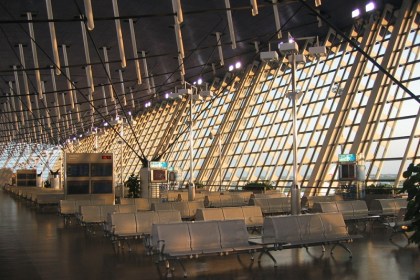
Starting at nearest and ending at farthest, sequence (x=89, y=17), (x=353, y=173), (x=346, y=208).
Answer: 1. (x=346, y=208)
2. (x=89, y=17)
3. (x=353, y=173)

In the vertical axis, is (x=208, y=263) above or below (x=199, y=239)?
below

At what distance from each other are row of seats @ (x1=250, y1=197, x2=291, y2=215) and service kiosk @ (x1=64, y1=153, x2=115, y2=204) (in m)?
8.41

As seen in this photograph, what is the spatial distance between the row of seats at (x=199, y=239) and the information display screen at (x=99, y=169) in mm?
16417

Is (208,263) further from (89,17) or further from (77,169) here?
(77,169)

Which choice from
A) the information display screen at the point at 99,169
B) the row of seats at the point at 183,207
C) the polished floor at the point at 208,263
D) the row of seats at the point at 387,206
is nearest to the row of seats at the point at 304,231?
the polished floor at the point at 208,263

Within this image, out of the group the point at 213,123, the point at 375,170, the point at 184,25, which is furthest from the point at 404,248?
the point at 213,123

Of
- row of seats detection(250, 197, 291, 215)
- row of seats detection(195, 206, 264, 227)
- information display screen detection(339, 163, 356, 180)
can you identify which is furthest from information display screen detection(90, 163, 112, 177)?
row of seats detection(195, 206, 264, 227)

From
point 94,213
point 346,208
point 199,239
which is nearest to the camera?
point 199,239

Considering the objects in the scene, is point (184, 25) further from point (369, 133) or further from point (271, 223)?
point (271, 223)

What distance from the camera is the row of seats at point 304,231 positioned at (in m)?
11.0

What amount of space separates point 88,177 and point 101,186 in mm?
775

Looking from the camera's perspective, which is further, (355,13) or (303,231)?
(355,13)

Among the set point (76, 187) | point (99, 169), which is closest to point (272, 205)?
point (99, 169)

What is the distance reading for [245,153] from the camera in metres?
40.8
